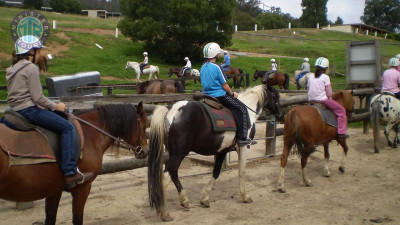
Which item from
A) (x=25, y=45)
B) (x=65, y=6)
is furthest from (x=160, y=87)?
(x=65, y=6)

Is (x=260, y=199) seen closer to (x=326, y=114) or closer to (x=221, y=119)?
(x=221, y=119)

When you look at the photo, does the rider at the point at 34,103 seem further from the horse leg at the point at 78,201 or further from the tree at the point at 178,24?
the tree at the point at 178,24

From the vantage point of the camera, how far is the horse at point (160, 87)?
1590cm

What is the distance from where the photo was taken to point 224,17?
33969 mm

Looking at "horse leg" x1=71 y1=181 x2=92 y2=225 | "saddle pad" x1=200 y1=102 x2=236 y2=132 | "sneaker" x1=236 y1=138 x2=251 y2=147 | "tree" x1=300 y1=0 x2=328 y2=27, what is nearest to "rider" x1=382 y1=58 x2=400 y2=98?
"sneaker" x1=236 y1=138 x2=251 y2=147

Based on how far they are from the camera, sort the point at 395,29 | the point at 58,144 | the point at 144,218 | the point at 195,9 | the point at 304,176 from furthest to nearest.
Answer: the point at 395,29 → the point at 195,9 → the point at 304,176 → the point at 144,218 → the point at 58,144

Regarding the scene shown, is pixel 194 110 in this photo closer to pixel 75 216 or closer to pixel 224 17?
pixel 75 216

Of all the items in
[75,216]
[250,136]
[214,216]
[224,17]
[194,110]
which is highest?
[224,17]

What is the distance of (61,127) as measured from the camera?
4.00 meters

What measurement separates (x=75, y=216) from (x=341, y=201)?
4.25 metres

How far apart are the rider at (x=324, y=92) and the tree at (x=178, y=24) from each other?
25.2m

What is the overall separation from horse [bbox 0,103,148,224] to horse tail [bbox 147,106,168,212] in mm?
446

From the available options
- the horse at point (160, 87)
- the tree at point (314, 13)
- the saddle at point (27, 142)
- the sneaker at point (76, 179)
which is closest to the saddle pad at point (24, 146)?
the saddle at point (27, 142)

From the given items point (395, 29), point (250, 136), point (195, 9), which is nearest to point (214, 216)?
point (250, 136)
